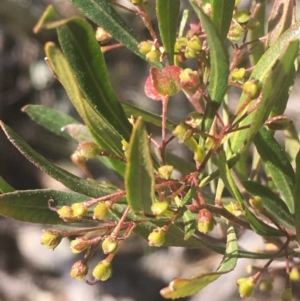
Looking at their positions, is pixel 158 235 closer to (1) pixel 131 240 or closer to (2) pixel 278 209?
(2) pixel 278 209

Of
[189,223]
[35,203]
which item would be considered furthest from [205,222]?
[35,203]

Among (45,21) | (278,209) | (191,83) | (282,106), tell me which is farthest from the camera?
(278,209)

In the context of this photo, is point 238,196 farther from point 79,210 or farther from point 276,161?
point 79,210

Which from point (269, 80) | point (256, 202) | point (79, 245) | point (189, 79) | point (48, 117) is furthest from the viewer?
point (48, 117)

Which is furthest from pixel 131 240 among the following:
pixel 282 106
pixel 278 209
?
pixel 282 106

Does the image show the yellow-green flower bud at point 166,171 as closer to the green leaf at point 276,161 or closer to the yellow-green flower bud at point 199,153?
the yellow-green flower bud at point 199,153

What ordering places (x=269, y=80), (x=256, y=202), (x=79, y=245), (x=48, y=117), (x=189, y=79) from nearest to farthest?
(x=269, y=80), (x=189, y=79), (x=79, y=245), (x=256, y=202), (x=48, y=117)
